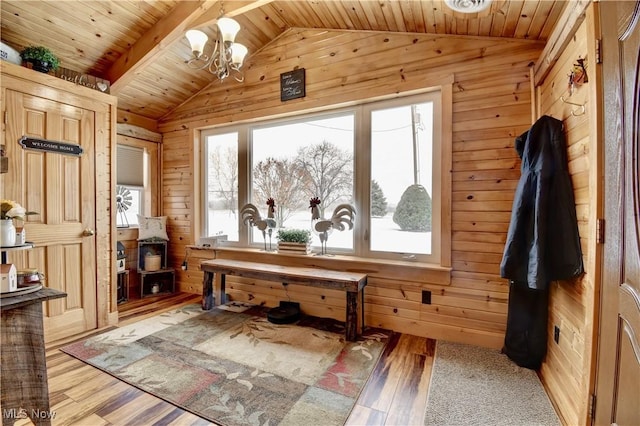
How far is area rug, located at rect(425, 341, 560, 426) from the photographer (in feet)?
5.46

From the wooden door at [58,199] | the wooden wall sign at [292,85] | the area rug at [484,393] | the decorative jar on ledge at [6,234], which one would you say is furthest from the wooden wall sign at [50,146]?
the area rug at [484,393]

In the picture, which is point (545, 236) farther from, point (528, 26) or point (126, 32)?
point (126, 32)

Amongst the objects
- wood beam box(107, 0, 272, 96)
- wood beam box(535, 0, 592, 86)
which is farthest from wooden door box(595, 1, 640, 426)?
wood beam box(107, 0, 272, 96)

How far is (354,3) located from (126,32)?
2.40 m

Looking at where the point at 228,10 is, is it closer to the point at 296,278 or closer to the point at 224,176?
the point at 224,176

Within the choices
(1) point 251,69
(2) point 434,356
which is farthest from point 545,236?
(1) point 251,69

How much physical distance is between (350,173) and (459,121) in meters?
1.17

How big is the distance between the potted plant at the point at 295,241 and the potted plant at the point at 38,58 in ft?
8.76

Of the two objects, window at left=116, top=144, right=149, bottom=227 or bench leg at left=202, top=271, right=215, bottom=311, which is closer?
bench leg at left=202, top=271, right=215, bottom=311

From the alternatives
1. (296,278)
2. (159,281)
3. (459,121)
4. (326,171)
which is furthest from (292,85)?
(159,281)

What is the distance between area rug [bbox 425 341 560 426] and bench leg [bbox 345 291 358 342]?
0.72 meters

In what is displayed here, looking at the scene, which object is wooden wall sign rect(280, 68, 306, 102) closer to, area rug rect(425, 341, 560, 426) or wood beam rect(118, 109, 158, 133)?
wood beam rect(118, 109, 158, 133)

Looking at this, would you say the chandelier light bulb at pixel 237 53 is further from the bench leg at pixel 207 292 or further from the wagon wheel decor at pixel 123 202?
the wagon wheel decor at pixel 123 202

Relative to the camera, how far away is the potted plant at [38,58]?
2.47m
